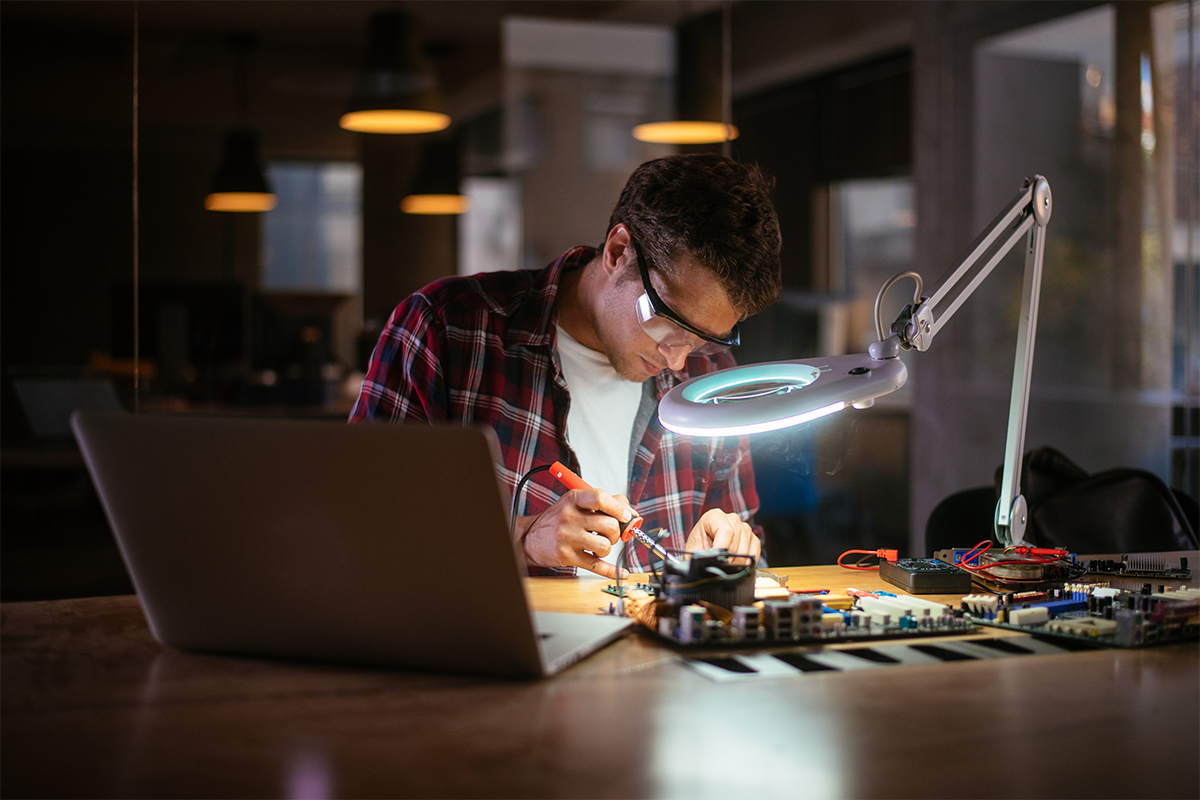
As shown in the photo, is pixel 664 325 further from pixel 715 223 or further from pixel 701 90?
pixel 701 90

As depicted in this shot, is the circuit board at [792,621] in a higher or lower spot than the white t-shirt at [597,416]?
lower

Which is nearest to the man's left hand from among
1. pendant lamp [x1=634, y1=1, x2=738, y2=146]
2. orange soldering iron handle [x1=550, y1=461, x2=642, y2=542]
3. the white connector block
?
orange soldering iron handle [x1=550, y1=461, x2=642, y2=542]

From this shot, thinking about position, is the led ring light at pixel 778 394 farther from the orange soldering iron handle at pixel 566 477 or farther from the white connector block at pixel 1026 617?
the white connector block at pixel 1026 617

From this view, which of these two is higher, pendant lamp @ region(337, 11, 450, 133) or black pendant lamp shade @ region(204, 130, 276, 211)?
pendant lamp @ region(337, 11, 450, 133)

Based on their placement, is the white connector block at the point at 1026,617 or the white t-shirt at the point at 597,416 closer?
the white connector block at the point at 1026,617

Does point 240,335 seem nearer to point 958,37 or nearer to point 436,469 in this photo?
point 436,469

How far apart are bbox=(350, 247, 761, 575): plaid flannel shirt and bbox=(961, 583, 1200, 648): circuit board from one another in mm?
678

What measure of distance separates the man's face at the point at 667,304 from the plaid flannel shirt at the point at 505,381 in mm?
130

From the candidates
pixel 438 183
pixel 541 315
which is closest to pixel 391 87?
pixel 438 183

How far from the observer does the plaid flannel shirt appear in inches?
68.0

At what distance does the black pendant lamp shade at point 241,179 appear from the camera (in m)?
3.02

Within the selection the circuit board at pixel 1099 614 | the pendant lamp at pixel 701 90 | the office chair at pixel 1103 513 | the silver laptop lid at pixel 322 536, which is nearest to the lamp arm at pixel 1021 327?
the circuit board at pixel 1099 614

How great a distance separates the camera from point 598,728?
2.63 feet

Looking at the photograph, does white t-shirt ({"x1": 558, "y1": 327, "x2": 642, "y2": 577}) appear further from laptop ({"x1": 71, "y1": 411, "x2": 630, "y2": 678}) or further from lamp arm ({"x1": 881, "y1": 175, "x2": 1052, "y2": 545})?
laptop ({"x1": 71, "y1": 411, "x2": 630, "y2": 678})
